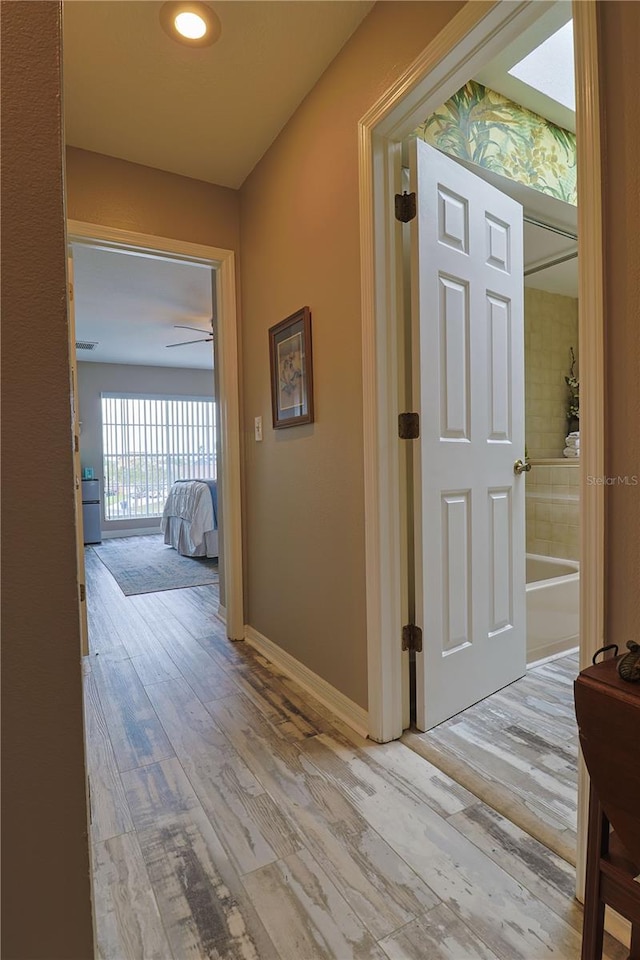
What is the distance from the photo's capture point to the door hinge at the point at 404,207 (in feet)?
5.62

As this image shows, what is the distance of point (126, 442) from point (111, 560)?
9.38 ft

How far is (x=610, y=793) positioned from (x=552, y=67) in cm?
262

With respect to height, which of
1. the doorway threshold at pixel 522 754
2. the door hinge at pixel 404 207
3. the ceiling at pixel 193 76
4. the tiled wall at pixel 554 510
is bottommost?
the doorway threshold at pixel 522 754

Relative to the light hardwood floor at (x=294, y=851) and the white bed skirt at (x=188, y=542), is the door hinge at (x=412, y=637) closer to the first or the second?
the light hardwood floor at (x=294, y=851)

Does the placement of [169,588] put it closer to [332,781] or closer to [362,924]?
[332,781]

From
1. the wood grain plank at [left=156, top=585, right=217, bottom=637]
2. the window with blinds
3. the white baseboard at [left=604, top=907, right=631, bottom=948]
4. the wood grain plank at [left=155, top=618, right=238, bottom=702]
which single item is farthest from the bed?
the white baseboard at [left=604, top=907, right=631, bottom=948]

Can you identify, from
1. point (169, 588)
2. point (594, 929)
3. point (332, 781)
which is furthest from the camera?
point (169, 588)

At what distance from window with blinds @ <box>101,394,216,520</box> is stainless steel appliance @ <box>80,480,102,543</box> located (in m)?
0.64

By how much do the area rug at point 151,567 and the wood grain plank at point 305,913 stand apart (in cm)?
299

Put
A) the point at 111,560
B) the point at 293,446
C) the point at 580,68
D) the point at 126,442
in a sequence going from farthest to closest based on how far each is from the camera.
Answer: the point at 126,442
the point at 111,560
the point at 293,446
the point at 580,68

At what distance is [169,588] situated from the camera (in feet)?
13.2

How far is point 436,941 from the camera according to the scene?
1.00 metres

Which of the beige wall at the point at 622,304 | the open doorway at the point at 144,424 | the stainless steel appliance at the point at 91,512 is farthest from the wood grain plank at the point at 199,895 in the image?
the stainless steel appliance at the point at 91,512

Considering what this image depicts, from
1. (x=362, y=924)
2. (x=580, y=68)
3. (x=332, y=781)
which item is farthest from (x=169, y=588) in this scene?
(x=580, y=68)
